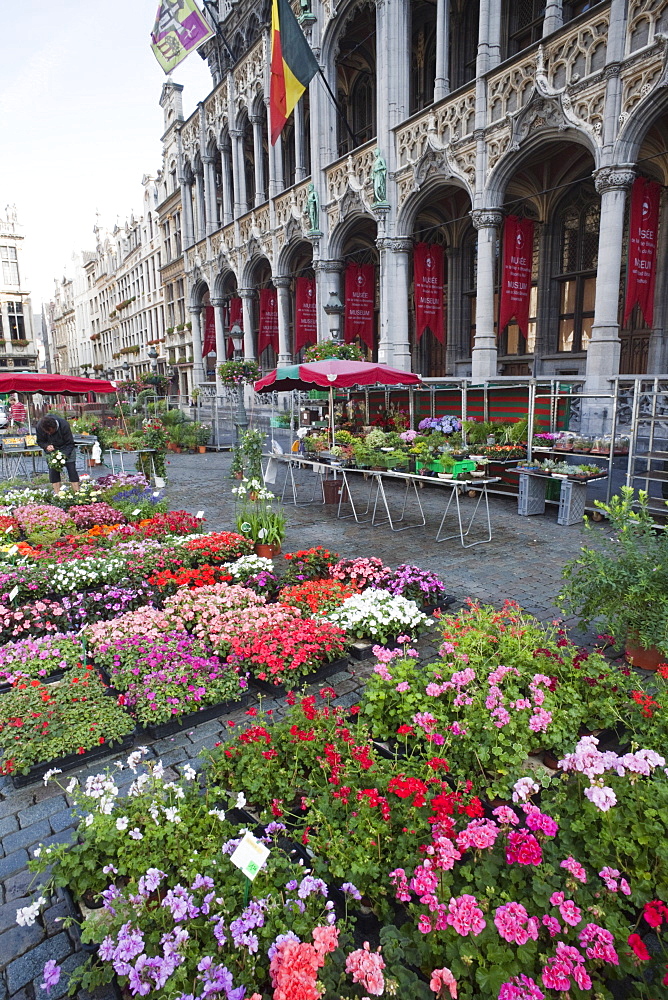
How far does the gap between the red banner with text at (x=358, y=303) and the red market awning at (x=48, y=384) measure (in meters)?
11.1

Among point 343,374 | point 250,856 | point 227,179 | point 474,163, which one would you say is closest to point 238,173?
point 227,179

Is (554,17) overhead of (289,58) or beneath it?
overhead

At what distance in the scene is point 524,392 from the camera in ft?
40.7

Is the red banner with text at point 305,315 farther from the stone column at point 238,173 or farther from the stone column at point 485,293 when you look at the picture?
the stone column at point 485,293

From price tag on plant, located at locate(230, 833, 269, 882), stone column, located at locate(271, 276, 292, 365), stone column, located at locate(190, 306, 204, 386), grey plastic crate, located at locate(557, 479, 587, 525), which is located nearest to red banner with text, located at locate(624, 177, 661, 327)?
grey plastic crate, located at locate(557, 479, 587, 525)

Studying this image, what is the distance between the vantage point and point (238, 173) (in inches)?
1227

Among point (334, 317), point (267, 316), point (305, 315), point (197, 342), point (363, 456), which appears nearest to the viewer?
point (363, 456)

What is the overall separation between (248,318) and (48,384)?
18795mm

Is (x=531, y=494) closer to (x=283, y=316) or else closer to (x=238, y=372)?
(x=238, y=372)

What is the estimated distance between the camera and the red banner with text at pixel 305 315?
86.3 ft

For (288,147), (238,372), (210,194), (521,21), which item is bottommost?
(238,372)

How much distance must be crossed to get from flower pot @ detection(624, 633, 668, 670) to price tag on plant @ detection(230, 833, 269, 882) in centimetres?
373

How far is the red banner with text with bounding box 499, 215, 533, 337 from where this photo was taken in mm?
16375

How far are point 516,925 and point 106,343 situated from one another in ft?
301
